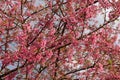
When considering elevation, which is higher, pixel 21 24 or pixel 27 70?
pixel 21 24

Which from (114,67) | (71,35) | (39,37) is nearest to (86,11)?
(71,35)

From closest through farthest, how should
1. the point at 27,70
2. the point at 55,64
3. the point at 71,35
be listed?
1. the point at 27,70
2. the point at 71,35
3. the point at 55,64

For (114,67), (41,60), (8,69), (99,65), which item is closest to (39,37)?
Result: (41,60)

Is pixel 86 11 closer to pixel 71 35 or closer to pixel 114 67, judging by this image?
pixel 71 35

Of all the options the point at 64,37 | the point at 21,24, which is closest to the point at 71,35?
the point at 64,37

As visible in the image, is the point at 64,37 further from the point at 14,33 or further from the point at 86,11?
the point at 14,33

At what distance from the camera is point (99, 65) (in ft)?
44.2

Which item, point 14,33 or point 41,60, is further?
point 14,33

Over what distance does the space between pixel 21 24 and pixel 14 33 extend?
1015mm

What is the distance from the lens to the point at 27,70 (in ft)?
39.7

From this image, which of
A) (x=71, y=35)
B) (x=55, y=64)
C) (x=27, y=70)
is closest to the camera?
(x=27, y=70)

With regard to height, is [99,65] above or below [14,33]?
below

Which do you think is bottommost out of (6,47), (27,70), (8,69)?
(27,70)

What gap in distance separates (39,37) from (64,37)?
1059 millimetres
